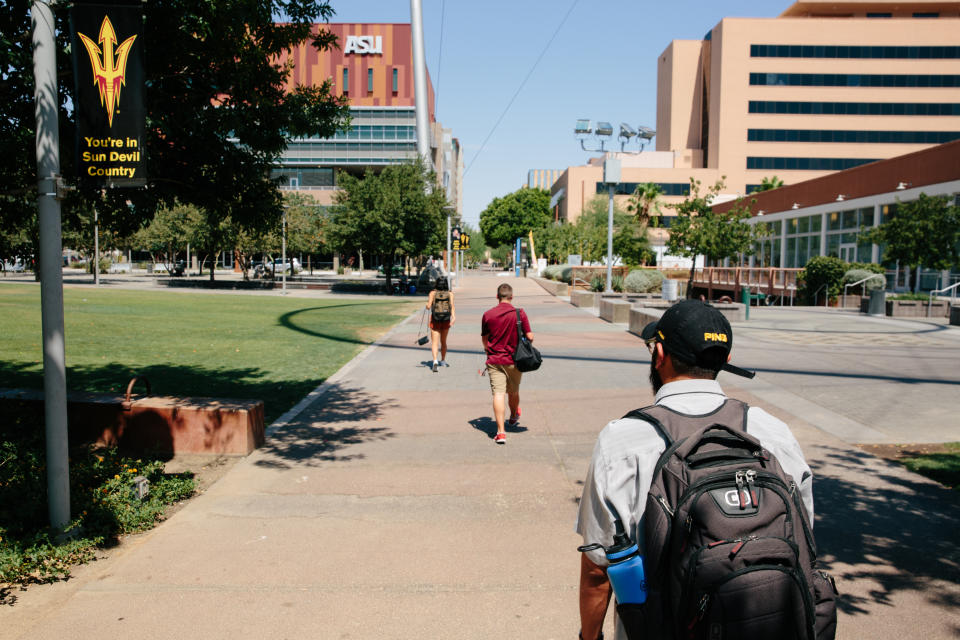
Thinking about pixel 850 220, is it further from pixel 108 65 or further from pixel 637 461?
pixel 637 461

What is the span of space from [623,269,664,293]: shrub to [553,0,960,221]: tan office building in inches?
1705

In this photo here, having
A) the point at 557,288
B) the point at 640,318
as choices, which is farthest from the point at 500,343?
the point at 557,288

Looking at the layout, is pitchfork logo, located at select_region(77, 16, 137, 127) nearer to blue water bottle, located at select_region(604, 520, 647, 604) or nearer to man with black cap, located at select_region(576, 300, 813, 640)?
man with black cap, located at select_region(576, 300, 813, 640)

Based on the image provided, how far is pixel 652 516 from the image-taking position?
1.78 m

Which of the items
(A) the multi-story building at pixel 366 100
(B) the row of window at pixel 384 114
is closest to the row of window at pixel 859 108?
(B) the row of window at pixel 384 114

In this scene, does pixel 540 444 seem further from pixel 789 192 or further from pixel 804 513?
pixel 789 192

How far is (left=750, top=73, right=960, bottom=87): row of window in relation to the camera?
6962 centimetres

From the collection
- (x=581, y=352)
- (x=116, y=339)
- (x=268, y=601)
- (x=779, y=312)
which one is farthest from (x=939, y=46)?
(x=268, y=601)

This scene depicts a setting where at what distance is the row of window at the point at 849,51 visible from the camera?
69.1m

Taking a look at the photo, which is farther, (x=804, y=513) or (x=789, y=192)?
(x=789, y=192)

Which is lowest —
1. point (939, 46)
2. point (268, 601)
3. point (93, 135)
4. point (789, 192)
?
point (268, 601)

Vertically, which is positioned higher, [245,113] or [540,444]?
[245,113]

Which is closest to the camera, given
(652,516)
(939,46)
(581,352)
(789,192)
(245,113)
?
(652,516)

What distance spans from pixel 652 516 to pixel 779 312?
80.4 feet
